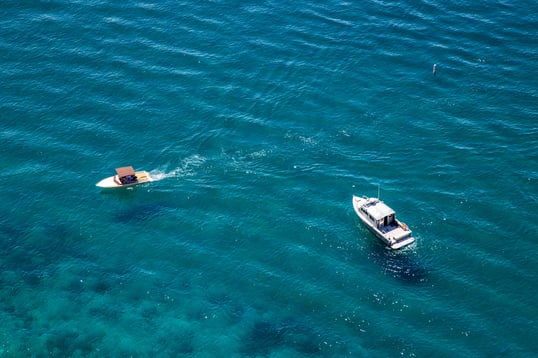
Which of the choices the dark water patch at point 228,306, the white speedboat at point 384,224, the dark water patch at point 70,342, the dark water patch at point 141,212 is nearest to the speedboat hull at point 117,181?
the dark water patch at point 141,212

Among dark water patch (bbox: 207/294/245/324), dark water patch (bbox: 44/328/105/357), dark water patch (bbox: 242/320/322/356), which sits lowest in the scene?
dark water patch (bbox: 44/328/105/357)

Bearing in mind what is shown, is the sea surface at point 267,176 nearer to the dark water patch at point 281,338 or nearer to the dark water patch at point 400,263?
the dark water patch at point 281,338

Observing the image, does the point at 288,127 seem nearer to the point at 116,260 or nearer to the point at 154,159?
the point at 154,159

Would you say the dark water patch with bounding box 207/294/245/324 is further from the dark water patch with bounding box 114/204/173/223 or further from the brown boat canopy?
the brown boat canopy

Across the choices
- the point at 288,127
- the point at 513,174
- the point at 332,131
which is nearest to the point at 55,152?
the point at 288,127

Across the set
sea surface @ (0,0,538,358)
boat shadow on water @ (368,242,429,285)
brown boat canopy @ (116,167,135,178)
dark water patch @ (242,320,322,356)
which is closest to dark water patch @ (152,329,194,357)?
sea surface @ (0,0,538,358)

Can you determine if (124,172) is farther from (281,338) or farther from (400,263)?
(400,263)
